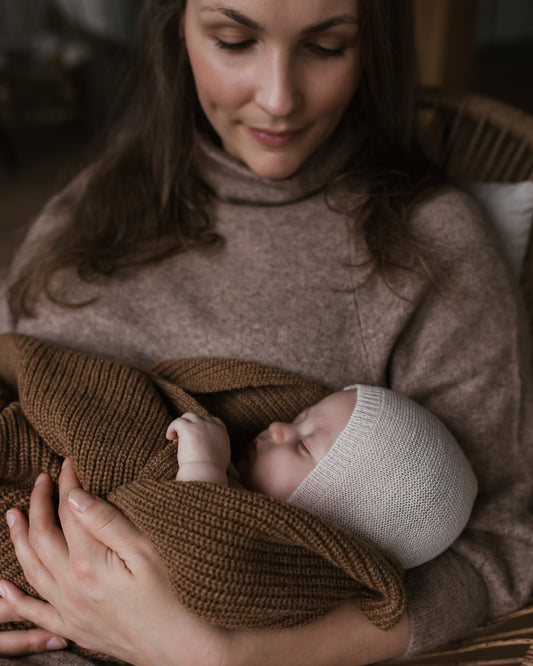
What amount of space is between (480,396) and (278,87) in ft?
1.95

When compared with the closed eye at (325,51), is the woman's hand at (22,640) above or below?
below

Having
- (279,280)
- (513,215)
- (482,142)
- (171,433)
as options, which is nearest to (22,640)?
(171,433)

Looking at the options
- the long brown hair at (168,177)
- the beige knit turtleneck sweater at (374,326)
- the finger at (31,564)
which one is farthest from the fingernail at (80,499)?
the long brown hair at (168,177)

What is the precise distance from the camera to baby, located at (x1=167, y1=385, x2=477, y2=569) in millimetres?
897

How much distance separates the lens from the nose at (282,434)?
3.11 ft

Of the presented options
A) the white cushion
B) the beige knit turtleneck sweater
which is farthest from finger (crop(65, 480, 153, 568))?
the white cushion

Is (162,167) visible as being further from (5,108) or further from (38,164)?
(5,108)

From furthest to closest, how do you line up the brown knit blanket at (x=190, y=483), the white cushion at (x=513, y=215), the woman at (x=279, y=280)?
the white cushion at (x=513, y=215) → the woman at (x=279, y=280) → the brown knit blanket at (x=190, y=483)

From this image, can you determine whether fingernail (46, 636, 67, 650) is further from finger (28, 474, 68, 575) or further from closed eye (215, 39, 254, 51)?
closed eye (215, 39, 254, 51)

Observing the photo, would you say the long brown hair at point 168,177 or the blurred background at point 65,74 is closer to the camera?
the long brown hair at point 168,177

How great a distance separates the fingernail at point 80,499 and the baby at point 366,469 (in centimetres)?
13

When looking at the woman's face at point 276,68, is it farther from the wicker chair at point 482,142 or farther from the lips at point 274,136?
the wicker chair at point 482,142

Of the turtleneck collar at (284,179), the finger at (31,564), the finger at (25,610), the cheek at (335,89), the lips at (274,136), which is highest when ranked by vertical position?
the cheek at (335,89)

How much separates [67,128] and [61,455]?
345 cm
